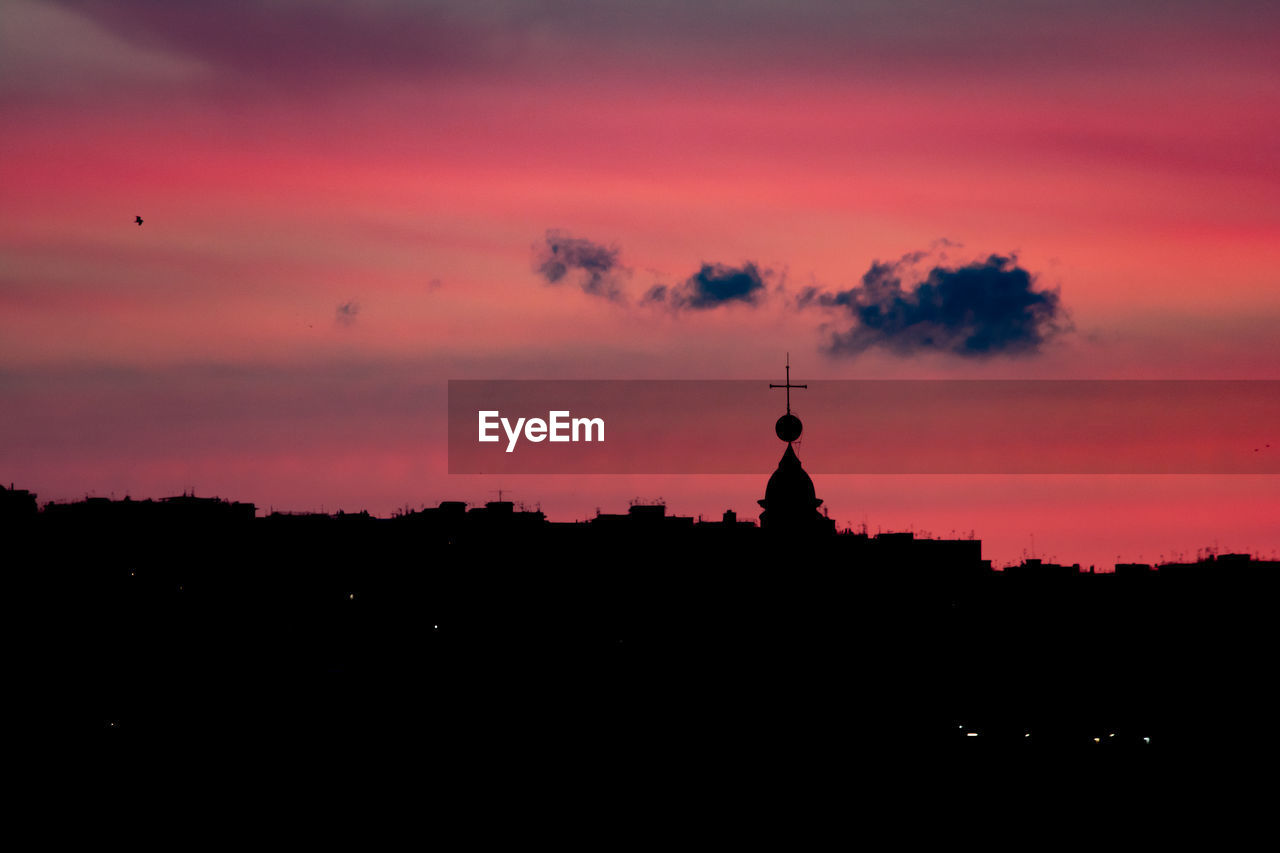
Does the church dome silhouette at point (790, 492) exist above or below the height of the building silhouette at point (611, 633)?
above

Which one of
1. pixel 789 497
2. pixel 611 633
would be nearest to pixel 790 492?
pixel 789 497

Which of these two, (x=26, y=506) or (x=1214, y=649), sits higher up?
(x=26, y=506)

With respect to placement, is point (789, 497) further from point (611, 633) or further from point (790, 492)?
point (611, 633)

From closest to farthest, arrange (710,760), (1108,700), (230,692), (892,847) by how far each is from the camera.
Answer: (892,847) < (710,760) < (230,692) < (1108,700)

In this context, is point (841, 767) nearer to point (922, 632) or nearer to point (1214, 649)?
point (922, 632)

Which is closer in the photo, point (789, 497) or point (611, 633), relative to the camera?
point (789, 497)

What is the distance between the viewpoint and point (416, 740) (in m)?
106

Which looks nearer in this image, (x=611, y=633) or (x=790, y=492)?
(x=790, y=492)

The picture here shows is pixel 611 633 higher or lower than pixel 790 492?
lower

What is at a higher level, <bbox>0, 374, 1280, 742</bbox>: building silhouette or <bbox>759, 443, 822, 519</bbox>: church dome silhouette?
<bbox>759, 443, 822, 519</bbox>: church dome silhouette

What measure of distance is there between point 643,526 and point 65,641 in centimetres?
5098

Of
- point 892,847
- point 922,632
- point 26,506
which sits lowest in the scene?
point 892,847

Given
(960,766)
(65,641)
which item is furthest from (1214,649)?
(65,641)

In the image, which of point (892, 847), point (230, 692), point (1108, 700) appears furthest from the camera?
point (1108, 700)
